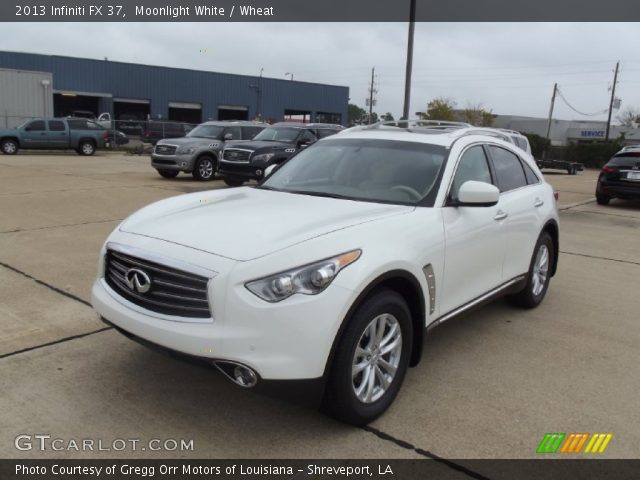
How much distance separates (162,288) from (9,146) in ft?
79.8

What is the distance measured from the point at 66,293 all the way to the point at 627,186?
13067mm

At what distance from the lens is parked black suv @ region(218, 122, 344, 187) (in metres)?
13.5

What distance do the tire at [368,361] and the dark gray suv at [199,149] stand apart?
520 inches

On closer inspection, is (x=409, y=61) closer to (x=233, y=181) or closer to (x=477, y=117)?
(x=233, y=181)

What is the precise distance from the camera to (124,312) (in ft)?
10.3

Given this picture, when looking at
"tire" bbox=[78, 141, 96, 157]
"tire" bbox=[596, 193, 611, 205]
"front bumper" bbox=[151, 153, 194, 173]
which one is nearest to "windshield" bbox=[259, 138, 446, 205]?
"front bumper" bbox=[151, 153, 194, 173]

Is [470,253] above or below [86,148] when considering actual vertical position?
above

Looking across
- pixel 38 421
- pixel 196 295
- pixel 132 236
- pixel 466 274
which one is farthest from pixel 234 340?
pixel 466 274

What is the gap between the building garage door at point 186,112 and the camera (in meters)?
50.4

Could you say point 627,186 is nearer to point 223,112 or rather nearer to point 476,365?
point 476,365

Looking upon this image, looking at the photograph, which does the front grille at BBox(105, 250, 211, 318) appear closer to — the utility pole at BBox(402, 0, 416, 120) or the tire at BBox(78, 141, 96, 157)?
the utility pole at BBox(402, 0, 416, 120)

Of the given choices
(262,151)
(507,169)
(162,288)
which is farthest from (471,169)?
(262,151)

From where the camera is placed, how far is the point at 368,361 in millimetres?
3150

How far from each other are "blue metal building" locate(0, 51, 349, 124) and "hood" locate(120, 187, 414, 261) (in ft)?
141
